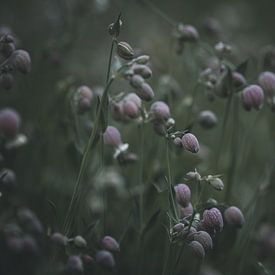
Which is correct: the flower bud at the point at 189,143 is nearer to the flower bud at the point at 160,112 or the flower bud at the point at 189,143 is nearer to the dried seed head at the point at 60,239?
the flower bud at the point at 160,112

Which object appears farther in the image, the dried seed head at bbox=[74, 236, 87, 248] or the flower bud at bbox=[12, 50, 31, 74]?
the flower bud at bbox=[12, 50, 31, 74]

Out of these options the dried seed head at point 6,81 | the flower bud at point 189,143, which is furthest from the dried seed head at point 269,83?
the dried seed head at point 6,81

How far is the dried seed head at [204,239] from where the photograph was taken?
1.60 meters

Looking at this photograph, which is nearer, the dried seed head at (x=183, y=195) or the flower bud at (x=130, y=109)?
the dried seed head at (x=183, y=195)

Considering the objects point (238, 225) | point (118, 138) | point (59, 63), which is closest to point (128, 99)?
point (118, 138)

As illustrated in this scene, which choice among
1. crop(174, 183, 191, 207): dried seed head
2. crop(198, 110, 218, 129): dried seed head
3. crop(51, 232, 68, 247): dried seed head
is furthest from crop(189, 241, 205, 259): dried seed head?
crop(198, 110, 218, 129): dried seed head

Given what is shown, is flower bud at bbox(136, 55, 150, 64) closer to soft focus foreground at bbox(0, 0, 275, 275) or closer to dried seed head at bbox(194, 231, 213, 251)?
soft focus foreground at bbox(0, 0, 275, 275)

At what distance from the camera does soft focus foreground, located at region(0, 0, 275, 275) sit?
1732 millimetres

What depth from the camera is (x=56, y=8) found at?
3.43 m

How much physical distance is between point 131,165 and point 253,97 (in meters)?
0.84

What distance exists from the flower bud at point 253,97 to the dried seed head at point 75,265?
798mm

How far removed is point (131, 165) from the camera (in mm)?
2611

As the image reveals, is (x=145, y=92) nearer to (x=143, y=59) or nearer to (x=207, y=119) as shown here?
(x=143, y=59)

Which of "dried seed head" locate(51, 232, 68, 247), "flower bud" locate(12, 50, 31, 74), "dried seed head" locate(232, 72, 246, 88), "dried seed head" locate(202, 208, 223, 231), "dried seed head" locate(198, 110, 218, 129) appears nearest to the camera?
"dried seed head" locate(202, 208, 223, 231)
